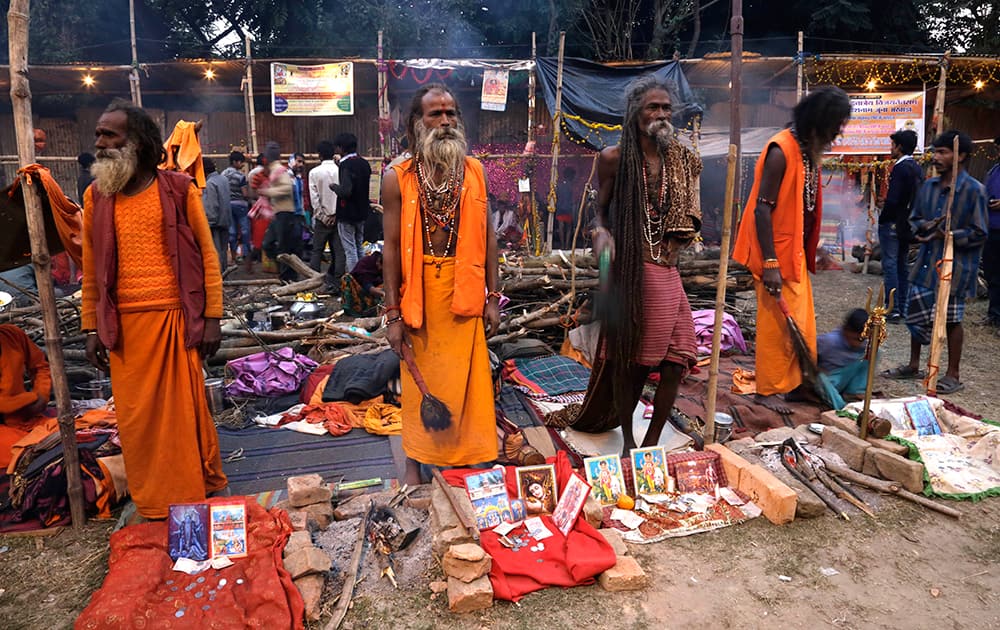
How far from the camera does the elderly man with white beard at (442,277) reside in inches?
132

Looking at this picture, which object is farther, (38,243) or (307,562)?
(38,243)

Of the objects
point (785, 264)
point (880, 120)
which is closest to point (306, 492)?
point (785, 264)

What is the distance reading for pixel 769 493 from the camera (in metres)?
3.34

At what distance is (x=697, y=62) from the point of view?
42.4 feet

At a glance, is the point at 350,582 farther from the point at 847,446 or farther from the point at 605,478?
the point at 847,446

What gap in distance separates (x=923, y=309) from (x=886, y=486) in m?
2.67

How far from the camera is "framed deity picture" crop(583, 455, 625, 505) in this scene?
3.42 meters

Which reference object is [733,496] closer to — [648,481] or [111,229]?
[648,481]

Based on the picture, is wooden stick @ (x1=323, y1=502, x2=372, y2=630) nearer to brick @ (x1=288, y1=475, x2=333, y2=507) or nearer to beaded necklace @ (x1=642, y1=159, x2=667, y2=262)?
brick @ (x1=288, y1=475, x2=333, y2=507)

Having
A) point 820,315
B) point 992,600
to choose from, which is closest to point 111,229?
point 992,600

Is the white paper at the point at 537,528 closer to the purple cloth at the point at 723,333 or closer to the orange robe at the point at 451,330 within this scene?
the orange robe at the point at 451,330

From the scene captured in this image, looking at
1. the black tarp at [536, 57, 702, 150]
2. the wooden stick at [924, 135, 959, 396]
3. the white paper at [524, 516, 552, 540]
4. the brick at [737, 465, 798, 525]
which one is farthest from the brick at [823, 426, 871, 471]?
the black tarp at [536, 57, 702, 150]

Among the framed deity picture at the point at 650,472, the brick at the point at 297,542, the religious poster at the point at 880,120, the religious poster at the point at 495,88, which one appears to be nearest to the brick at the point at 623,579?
the framed deity picture at the point at 650,472

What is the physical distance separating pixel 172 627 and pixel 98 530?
1270 mm
